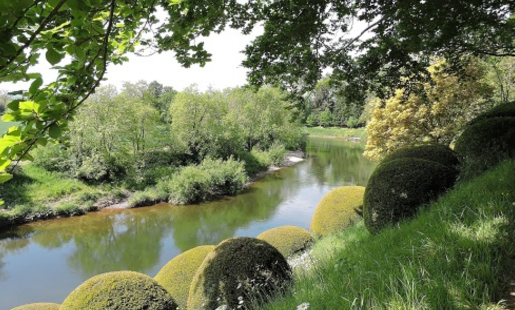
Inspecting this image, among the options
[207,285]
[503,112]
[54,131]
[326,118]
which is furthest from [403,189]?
[326,118]

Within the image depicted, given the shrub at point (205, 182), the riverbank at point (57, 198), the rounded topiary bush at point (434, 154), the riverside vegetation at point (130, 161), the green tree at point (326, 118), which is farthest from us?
the green tree at point (326, 118)

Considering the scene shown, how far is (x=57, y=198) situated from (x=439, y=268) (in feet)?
69.3

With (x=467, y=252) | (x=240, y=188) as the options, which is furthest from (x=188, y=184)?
(x=467, y=252)

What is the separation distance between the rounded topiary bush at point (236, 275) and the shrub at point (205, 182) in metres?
14.5

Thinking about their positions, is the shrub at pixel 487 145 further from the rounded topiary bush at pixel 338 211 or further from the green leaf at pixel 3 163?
the green leaf at pixel 3 163

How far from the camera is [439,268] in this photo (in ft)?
7.79

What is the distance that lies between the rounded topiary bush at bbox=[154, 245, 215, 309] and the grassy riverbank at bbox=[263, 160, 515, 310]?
3526 mm

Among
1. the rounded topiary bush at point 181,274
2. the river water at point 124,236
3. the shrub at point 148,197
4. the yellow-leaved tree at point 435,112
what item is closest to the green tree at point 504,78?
the yellow-leaved tree at point 435,112

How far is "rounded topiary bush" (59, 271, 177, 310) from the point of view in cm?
457

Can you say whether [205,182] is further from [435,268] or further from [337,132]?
[337,132]

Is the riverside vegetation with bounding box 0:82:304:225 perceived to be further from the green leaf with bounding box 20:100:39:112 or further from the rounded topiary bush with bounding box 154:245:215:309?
the green leaf with bounding box 20:100:39:112

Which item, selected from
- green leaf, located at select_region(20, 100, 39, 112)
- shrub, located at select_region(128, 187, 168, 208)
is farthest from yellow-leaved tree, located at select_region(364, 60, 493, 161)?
shrub, located at select_region(128, 187, 168, 208)

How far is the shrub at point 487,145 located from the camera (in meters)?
5.57

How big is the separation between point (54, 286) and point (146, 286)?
7.96 m
